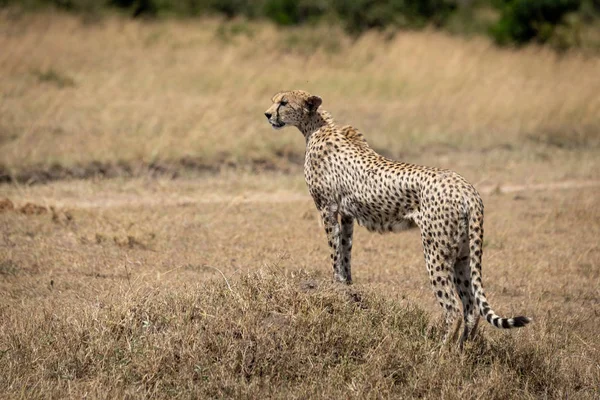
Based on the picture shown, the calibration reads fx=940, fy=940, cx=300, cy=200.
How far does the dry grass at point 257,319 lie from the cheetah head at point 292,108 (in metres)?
1.11

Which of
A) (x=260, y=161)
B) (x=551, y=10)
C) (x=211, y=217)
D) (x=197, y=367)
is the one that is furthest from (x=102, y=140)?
(x=551, y=10)

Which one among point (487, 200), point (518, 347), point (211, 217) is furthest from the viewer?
point (487, 200)

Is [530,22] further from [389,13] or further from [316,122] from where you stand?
[316,122]

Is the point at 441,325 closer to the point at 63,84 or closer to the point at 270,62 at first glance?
the point at 63,84

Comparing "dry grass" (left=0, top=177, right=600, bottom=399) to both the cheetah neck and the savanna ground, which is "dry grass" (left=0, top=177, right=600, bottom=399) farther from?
the cheetah neck

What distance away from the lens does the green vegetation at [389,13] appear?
1678 cm

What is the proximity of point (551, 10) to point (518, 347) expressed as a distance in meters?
13.0

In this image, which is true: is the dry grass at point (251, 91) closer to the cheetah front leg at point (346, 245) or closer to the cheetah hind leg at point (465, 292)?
the cheetah front leg at point (346, 245)

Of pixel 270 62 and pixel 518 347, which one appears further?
pixel 270 62

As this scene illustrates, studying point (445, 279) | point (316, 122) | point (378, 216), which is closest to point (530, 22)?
point (316, 122)

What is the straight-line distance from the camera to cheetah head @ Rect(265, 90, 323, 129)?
6.07 metres

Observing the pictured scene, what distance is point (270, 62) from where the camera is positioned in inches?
538

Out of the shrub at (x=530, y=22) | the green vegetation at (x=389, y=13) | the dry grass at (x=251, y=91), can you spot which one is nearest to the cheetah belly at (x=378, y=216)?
the dry grass at (x=251, y=91)

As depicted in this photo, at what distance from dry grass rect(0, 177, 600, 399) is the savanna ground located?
1 centimetres
